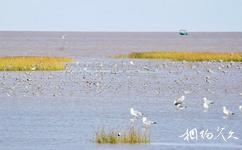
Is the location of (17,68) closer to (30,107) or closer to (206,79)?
(206,79)

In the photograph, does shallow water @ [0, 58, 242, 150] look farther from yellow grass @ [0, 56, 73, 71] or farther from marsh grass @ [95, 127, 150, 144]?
yellow grass @ [0, 56, 73, 71]

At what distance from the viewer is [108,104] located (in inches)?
1294

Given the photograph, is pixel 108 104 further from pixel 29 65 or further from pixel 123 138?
pixel 29 65

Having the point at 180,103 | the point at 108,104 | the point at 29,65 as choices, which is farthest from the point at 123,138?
the point at 29,65

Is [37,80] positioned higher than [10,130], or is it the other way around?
[37,80]

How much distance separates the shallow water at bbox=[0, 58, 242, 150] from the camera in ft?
75.2

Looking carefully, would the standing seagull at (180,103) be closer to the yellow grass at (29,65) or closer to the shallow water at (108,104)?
the shallow water at (108,104)

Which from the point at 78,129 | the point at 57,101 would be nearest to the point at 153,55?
the point at 57,101

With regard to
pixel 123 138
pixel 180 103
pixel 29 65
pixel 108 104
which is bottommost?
pixel 123 138

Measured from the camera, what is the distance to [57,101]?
34.2m

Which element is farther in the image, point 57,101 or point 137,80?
point 137,80

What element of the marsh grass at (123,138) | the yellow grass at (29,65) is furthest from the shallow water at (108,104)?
the yellow grass at (29,65)

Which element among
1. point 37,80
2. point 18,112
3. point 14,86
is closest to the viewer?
point 18,112

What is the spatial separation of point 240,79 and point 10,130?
24162 mm
